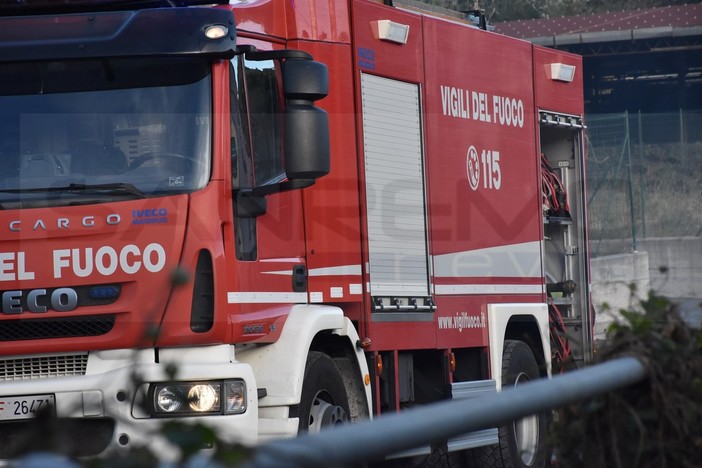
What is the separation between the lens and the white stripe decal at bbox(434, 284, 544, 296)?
930 cm

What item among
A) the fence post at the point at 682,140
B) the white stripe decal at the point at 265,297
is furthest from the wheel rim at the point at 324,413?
the fence post at the point at 682,140

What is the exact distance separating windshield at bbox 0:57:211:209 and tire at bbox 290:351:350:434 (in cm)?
140

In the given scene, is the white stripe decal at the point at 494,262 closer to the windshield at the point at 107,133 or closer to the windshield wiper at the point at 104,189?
the windshield at the point at 107,133

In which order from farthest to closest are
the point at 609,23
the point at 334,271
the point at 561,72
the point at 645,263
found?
the point at 609,23, the point at 645,263, the point at 561,72, the point at 334,271

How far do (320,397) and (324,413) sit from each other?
155 millimetres

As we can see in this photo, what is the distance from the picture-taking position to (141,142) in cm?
666

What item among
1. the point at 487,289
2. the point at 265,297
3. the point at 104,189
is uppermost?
the point at 104,189

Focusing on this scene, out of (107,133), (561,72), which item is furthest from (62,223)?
(561,72)

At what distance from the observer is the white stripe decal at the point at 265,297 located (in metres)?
6.72

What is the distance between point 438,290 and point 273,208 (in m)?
2.25

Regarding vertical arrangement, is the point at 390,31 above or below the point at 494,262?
above

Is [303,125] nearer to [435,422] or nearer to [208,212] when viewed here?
[208,212]

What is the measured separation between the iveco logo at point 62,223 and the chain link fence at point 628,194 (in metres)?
16.0

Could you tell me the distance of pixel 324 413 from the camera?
7.45 m
